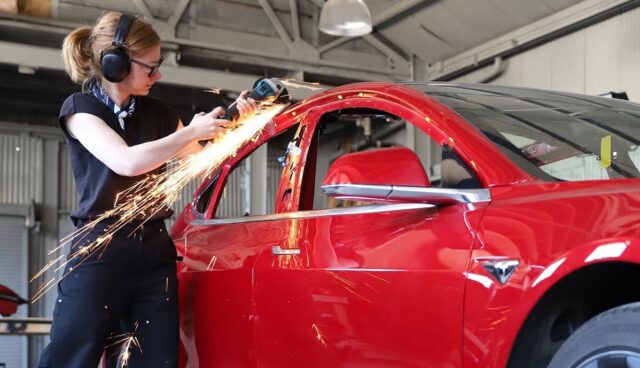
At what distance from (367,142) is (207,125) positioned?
857 cm

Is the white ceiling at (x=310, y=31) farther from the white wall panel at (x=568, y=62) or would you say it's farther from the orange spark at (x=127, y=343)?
the orange spark at (x=127, y=343)

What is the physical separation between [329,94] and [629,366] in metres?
1.49

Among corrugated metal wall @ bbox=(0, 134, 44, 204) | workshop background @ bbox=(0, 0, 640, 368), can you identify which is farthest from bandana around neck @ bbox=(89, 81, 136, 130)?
corrugated metal wall @ bbox=(0, 134, 44, 204)

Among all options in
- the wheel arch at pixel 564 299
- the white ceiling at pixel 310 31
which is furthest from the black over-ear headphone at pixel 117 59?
the white ceiling at pixel 310 31

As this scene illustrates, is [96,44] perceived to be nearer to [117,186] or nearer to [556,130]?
[117,186]

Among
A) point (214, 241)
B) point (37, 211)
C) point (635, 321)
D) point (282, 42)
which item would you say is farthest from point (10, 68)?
point (635, 321)

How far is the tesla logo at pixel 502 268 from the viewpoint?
1.67 metres

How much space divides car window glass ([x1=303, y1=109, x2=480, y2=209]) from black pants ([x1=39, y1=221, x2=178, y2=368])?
23.0 inches

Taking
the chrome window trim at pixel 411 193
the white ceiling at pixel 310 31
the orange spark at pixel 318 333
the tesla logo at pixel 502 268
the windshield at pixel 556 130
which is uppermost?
the white ceiling at pixel 310 31

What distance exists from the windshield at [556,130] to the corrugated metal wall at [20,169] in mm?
10525

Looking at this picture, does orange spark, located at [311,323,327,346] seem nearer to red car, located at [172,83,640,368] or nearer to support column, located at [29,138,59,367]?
red car, located at [172,83,640,368]

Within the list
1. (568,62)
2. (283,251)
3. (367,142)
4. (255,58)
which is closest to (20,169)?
(255,58)

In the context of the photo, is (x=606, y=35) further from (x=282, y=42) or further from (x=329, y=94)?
(x=329, y=94)

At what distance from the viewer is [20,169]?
1184 centimetres
